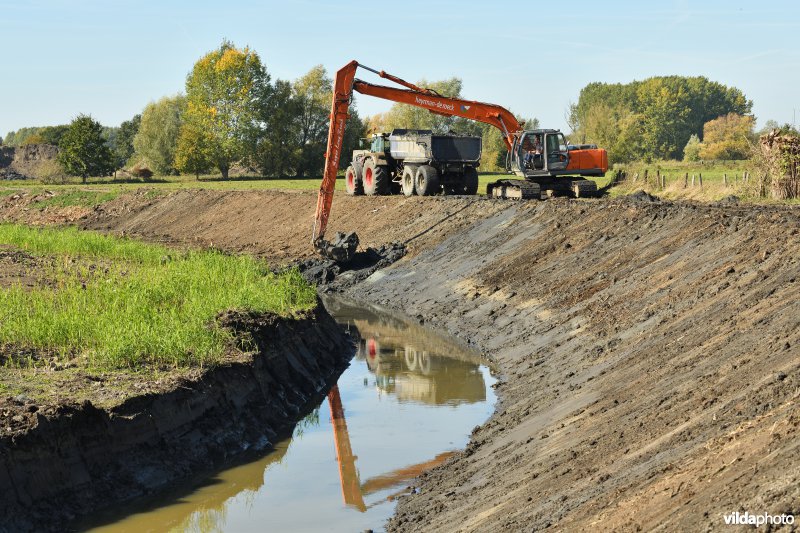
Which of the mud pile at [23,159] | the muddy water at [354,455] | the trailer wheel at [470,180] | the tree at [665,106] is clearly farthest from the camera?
the tree at [665,106]

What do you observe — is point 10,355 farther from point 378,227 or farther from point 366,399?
point 378,227

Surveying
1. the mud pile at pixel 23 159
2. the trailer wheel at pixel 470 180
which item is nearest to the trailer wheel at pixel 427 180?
the trailer wheel at pixel 470 180

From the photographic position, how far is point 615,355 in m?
15.6

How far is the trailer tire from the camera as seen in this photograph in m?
41.6

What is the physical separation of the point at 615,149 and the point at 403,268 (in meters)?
37.3

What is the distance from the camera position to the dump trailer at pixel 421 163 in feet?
125

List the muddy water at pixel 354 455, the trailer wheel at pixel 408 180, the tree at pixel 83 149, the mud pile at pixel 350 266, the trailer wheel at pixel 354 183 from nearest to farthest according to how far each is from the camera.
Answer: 1. the muddy water at pixel 354 455
2. the mud pile at pixel 350 266
3. the trailer wheel at pixel 408 180
4. the trailer wheel at pixel 354 183
5. the tree at pixel 83 149

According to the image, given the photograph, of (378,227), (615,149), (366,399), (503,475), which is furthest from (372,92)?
(615,149)

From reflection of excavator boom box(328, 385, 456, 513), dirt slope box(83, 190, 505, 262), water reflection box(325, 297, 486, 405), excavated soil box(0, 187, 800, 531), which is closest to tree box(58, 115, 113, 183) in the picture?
dirt slope box(83, 190, 505, 262)

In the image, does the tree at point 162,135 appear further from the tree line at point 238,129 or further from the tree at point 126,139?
the tree at point 126,139

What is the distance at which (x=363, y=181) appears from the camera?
43.6m

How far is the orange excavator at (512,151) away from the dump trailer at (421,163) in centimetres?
274

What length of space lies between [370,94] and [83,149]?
53.9 meters

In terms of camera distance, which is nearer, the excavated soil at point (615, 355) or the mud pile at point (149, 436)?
the excavated soil at point (615, 355)
